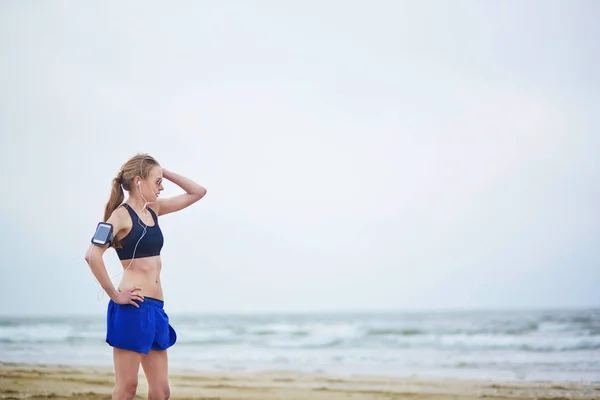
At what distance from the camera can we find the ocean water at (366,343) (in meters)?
8.53

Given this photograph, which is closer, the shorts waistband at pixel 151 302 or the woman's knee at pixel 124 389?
the woman's knee at pixel 124 389

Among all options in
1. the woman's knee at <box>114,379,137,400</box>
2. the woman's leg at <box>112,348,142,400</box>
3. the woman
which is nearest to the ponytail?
the woman

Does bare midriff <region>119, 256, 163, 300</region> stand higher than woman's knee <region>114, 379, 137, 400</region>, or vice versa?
bare midriff <region>119, 256, 163, 300</region>

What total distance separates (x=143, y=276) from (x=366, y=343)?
11.9 metres

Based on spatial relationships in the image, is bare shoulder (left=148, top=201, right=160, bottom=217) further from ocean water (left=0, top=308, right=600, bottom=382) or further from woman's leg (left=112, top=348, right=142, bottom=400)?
ocean water (left=0, top=308, right=600, bottom=382)

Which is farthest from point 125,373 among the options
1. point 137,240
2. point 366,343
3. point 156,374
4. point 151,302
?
point 366,343

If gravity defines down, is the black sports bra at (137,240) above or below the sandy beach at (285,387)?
above

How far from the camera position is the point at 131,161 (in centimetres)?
298

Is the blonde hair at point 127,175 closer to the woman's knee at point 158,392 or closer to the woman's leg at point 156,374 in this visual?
the woman's leg at point 156,374

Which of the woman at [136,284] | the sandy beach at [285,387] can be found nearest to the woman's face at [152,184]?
the woman at [136,284]

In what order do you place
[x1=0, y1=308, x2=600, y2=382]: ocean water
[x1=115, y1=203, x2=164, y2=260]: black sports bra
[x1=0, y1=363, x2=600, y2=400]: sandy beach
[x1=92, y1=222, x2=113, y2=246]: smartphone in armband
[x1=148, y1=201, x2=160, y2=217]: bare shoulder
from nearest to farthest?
[x1=92, y1=222, x2=113, y2=246]: smartphone in armband → [x1=115, y1=203, x2=164, y2=260]: black sports bra → [x1=148, y1=201, x2=160, y2=217]: bare shoulder → [x1=0, y1=363, x2=600, y2=400]: sandy beach → [x1=0, y1=308, x2=600, y2=382]: ocean water

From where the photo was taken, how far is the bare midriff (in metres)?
2.93

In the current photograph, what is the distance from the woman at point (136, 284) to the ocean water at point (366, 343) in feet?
16.3

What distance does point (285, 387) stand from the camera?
6383mm
